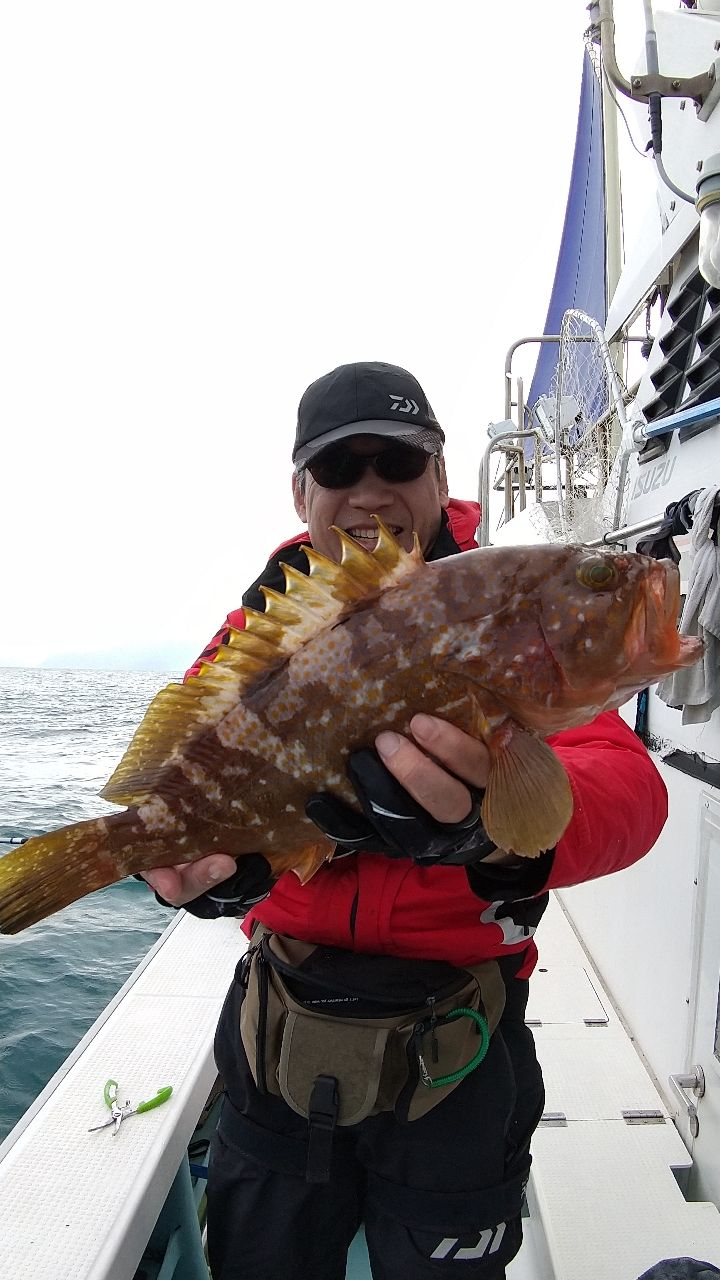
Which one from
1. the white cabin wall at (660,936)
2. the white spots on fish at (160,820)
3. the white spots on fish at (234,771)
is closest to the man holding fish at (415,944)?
the white spots on fish at (160,820)

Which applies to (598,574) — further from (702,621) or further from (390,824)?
(702,621)

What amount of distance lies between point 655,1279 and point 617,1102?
1312 mm

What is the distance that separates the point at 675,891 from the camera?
351 centimetres

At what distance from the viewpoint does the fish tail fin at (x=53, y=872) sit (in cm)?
173

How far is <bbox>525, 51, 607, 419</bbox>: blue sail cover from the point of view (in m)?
10.9

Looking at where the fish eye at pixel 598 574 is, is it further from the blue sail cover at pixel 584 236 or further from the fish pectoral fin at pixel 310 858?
the blue sail cover at pixel 584 236

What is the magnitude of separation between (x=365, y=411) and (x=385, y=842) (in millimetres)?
1482

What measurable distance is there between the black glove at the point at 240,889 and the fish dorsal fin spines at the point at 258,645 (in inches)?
13.1

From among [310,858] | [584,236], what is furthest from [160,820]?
[584,236]

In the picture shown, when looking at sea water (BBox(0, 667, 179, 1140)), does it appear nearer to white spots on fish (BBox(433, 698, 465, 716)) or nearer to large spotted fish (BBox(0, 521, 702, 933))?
large spotted fish (BBox(0, 521, 702, 933))

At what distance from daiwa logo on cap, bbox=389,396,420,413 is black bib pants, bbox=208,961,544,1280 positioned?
190 centimetres

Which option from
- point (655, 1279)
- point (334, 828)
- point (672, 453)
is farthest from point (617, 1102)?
point (672, 453)

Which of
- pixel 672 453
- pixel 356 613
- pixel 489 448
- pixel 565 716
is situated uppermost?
pixel 489 448

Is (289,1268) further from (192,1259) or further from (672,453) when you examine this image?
(672,453)
